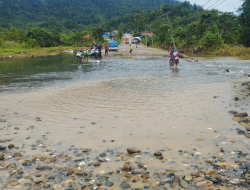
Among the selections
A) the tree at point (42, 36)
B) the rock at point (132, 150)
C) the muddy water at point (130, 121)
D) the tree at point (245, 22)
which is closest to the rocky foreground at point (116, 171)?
the rock at point (132, 150)

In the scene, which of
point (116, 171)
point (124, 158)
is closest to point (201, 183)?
point (116, 171)

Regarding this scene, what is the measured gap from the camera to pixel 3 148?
18.3 feet

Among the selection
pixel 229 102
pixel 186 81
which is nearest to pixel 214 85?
pixel 186 81

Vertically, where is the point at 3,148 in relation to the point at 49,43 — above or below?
below

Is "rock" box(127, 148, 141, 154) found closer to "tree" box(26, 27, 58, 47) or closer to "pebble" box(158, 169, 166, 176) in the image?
"pebble" box(158, 169, 166, 176)

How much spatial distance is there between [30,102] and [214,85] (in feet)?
30.4

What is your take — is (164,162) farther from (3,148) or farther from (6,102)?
(6,102)

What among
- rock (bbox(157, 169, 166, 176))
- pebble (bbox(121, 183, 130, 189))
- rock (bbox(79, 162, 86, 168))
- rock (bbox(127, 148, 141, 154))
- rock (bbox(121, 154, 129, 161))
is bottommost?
pebble (bbox(121, 183, 130, 189))

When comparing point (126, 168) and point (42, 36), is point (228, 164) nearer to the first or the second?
point (126, 168)

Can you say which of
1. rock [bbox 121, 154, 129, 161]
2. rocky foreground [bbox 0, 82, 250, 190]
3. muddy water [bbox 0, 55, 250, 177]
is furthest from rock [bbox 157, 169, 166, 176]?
rock [bbox 121, 154, 129, 161]

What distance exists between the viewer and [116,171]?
454cm

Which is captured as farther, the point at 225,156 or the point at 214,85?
the point at 214,85

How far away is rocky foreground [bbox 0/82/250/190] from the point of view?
407 cm

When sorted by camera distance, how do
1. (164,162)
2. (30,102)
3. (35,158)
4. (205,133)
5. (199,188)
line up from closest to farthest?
(199,188) → (164,162) → (35,158) → (205,133) → (30,102)
